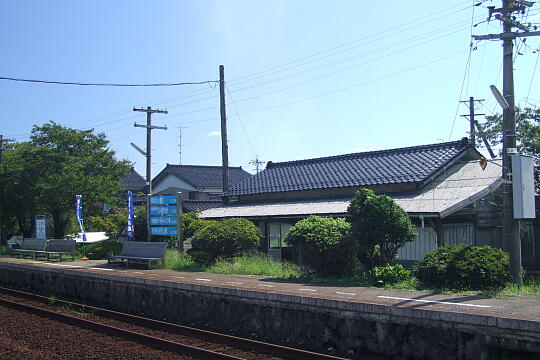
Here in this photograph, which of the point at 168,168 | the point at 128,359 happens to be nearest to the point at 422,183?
the point at 128,359

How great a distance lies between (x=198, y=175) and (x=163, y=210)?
2521 cm

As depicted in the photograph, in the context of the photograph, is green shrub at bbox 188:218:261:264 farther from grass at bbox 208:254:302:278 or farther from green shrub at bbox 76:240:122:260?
green shrub at bbox 76:240:122:260

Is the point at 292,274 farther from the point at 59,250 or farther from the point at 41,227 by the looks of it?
the point at 41,227

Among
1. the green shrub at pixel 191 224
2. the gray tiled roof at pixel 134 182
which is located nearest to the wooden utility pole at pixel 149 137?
the green shrub at pixel 191 224

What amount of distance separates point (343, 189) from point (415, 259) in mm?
4755

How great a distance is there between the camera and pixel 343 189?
19750 millimetres

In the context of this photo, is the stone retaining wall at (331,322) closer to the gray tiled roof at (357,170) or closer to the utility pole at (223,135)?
the gray tiled roof at (357,170)

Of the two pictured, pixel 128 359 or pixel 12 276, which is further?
pixel 12 276

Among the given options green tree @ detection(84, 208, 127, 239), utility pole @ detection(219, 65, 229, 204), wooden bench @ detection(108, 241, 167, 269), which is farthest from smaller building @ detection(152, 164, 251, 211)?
wooden bench @ detection(108, 241, 167, 269)

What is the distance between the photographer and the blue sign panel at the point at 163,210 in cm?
1922

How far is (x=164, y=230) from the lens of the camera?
1972 centimetres

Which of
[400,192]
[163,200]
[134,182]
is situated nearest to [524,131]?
[400,192]

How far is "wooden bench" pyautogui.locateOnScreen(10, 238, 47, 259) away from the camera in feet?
79.3

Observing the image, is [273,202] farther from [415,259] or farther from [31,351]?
[31,351]
